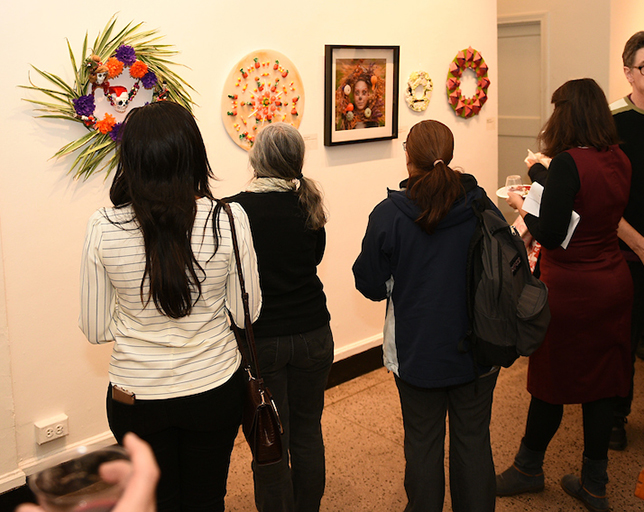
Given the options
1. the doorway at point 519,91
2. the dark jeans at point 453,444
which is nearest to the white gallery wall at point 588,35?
the doorway at point 519,91

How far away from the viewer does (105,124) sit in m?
2.61

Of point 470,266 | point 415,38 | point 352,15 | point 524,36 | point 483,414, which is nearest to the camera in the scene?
point 470,266

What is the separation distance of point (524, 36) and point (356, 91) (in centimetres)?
326

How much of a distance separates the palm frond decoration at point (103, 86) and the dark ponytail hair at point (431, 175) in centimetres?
129

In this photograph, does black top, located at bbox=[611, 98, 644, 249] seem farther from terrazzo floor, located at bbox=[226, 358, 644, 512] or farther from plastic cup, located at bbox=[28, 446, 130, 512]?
plastic cup, located at bbox=[28, 446, 130, 512]

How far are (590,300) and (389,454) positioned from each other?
1.28m

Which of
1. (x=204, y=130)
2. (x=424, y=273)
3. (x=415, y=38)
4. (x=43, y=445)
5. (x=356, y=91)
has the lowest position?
(x=43, y=445)

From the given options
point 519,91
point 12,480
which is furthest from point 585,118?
point 519,91

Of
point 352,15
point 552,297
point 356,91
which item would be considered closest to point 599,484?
point 552,297

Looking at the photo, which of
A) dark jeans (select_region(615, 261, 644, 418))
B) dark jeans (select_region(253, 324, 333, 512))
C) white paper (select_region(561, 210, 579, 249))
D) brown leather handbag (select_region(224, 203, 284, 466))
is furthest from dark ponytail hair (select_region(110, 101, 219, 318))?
dark jeans (select_region(615, 261, 644, 418))

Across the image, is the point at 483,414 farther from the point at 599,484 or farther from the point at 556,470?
the point at 556,470

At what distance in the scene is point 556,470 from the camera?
298 cm

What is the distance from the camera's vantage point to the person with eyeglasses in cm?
279

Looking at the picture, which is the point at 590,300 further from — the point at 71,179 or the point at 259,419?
the point at 71,179
